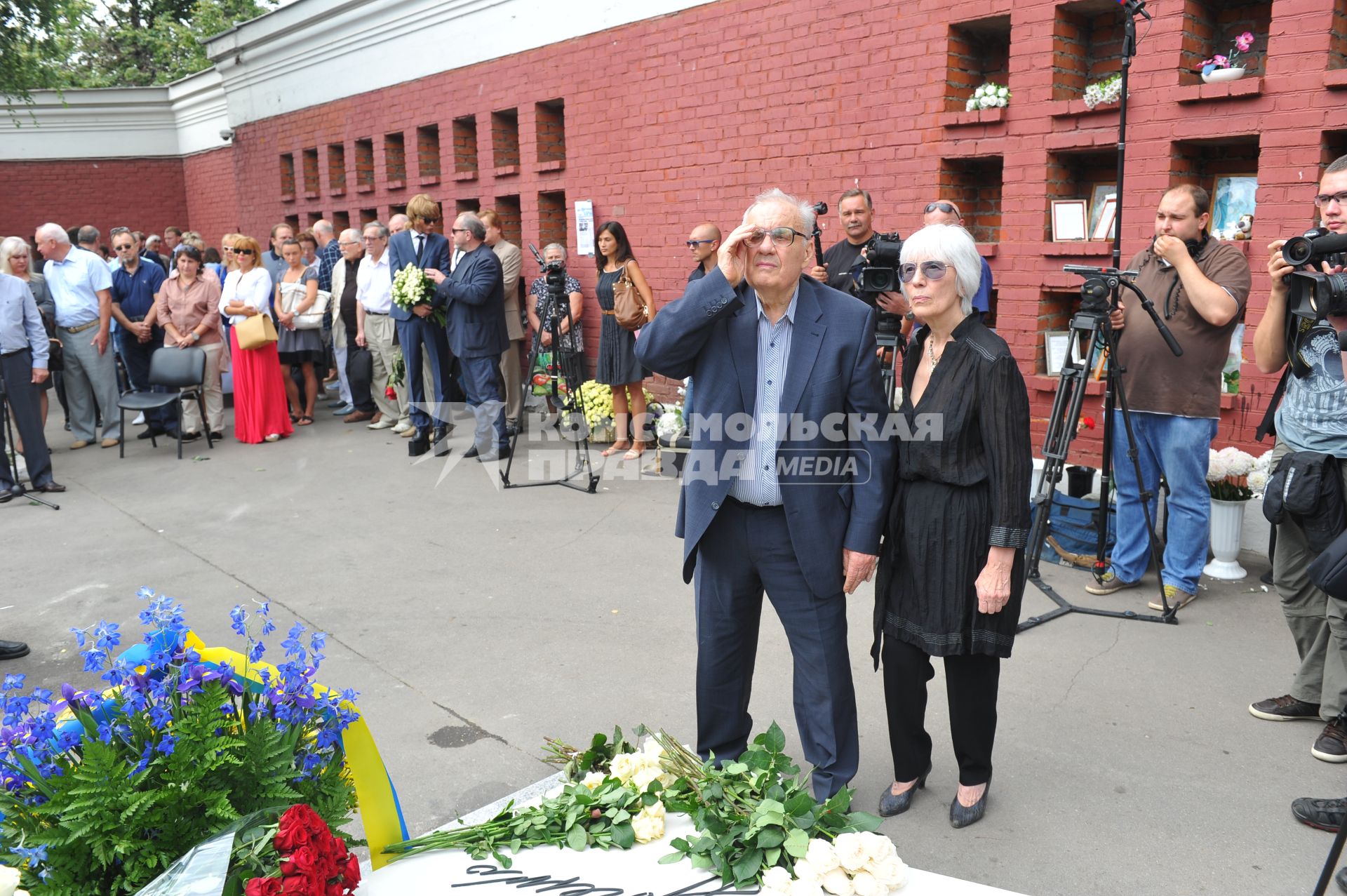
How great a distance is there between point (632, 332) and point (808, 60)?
8.32 ft

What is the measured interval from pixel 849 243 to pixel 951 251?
369cm

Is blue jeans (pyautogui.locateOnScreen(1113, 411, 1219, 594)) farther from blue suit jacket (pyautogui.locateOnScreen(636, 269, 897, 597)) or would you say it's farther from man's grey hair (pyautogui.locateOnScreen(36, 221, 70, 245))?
man's grey hair (pyautogui.locateOnScreen(36, 221, 70, 245))

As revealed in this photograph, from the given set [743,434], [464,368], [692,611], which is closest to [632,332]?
[464,368]

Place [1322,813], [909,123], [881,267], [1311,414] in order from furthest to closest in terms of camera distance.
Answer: [909,123], [881,267], [1311,414], [1322,813]

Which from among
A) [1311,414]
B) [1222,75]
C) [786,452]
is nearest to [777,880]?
[786,452]

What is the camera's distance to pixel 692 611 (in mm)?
5348

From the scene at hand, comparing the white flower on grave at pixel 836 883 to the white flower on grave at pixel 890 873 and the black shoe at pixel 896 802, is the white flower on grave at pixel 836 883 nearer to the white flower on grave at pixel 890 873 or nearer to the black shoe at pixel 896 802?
the white flower on grave at pixel 890 873

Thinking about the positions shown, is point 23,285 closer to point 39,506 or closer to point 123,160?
point 39,506

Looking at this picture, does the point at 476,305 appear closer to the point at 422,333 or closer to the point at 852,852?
the point at 422,333

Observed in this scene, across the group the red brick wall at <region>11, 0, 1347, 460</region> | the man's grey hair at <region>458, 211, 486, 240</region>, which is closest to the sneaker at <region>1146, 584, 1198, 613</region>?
the red brick wall at <region>11, 0, 1347, 460</region>

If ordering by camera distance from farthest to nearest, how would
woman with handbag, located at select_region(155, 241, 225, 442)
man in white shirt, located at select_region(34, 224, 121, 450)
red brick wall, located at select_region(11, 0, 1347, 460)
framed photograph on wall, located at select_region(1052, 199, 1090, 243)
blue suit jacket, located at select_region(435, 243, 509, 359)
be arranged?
woman with handbag, located at select_region(155, 241, 225, 442)
man in white shirt, located at select_region(34, 224, 121, 450)
blue suit jacket, located at select_region(435, 243, 509, 359)
framed photograph on wall, located at select_region(1052, 199, 1090, 243)
red brick wall, located at select_region(11, 0, 1347, 460)

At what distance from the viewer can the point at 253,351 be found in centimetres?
973

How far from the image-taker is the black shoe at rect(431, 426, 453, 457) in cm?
925

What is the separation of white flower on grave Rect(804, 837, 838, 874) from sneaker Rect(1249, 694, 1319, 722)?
273 centimetres
